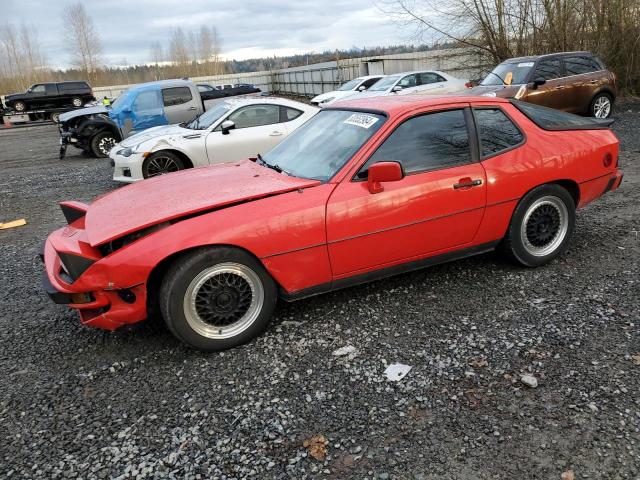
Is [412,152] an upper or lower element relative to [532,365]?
upper

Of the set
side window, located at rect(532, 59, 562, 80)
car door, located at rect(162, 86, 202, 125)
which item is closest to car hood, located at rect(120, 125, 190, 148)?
car door, located at rect(162, 86, 202, 125)

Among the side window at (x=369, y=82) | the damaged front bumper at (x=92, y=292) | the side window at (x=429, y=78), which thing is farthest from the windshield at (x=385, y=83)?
the damaged front bumper at (x=92, y=292)

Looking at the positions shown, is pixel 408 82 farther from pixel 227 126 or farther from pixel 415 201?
pixel 415 201

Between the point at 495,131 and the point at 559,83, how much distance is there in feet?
27.8

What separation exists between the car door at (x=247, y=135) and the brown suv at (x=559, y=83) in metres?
5.25

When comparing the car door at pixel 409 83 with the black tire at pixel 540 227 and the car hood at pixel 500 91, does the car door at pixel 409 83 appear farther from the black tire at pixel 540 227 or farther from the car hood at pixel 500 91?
the black tire at pixel 540 227

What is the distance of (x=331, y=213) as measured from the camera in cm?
317

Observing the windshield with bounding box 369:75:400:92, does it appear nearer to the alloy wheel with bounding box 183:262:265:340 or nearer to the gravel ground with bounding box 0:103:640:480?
the gravel ground with bounding box 0:103:640:480

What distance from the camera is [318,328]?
3.38 meters

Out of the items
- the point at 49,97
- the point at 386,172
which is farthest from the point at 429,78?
the point at 49,97

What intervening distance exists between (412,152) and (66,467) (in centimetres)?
283

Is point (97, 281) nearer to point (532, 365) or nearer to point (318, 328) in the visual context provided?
point (318, 328)

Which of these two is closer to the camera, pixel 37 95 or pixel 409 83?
pixel 409 83

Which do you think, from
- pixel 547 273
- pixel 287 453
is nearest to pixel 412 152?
pixel 547 273
